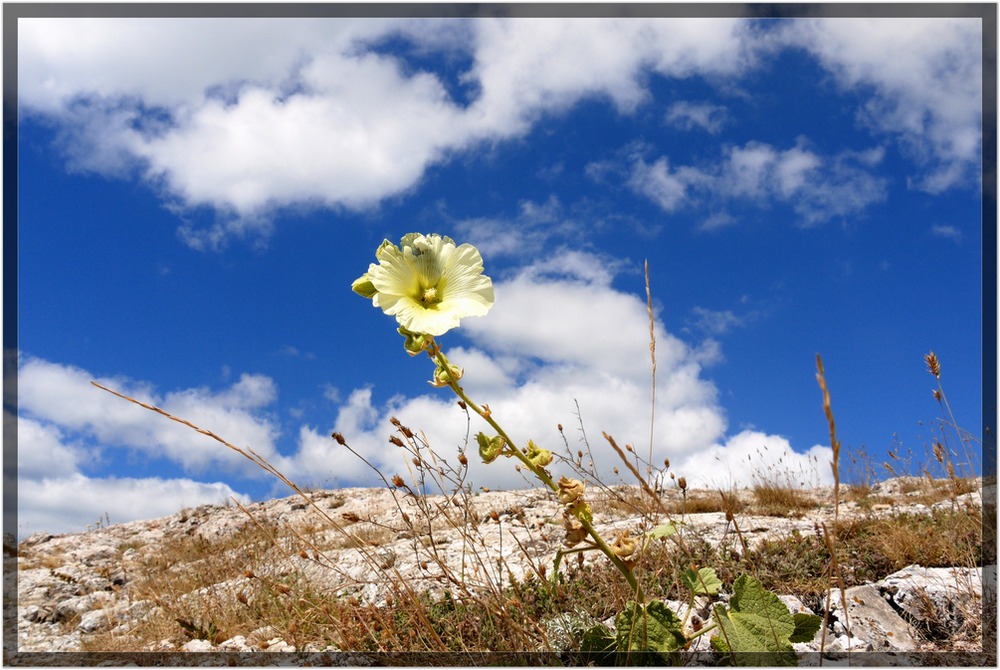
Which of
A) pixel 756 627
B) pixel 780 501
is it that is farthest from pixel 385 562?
pixel 780 501

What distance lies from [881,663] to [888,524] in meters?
1.99

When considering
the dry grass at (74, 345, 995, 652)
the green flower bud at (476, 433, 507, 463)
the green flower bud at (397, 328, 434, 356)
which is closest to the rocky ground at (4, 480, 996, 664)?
the dry grass at (74, 345, 995, 652)

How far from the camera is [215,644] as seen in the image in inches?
162

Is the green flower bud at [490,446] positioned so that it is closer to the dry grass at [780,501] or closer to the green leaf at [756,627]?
the green leaf at [756,627]

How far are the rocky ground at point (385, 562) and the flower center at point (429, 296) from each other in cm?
89

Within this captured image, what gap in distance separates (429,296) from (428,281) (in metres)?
0.05

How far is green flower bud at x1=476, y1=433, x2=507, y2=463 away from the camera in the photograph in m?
1.56

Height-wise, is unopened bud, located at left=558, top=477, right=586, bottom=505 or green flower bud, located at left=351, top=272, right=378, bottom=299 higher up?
green flower bud, located at left=351, top=272, right=378, bottom=299

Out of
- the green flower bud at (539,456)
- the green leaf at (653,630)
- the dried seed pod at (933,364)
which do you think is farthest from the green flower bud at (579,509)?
the dried seed pod at (933,364)

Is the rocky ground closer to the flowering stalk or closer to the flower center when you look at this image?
the flowering stalk

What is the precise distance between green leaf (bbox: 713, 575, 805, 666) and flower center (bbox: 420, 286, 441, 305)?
4.07 feet

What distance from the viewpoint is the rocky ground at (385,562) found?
318 cm

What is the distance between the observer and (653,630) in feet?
6.03

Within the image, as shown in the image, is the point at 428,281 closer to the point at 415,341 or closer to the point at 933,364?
the point at 415,341
